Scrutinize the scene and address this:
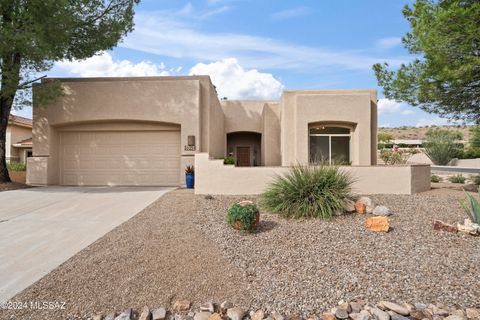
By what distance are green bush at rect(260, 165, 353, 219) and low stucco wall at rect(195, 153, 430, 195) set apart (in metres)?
1.89

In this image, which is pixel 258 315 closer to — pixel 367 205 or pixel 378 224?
pixel 378 224

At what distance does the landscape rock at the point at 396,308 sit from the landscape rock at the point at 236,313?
6.23 ft

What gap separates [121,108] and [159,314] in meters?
10.4

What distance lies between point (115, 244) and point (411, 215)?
6604 mm

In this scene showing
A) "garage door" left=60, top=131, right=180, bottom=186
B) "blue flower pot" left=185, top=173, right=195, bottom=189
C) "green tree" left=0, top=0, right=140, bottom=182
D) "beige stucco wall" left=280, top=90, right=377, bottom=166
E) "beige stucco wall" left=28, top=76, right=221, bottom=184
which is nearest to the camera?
"green tree" left=0, top=0, right=140, bottom=182

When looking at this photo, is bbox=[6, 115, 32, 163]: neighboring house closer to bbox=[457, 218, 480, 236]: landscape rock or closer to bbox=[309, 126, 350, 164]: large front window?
bbox=[309, 126, 350, 164]: large front window

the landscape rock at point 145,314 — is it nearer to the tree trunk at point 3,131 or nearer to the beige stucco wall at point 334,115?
the beige stucco wall at point 334,115

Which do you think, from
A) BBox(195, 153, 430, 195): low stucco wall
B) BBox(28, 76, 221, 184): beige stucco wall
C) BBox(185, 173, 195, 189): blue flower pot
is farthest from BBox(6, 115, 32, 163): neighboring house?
BBox(195, 153, 430, 195): low stucco wall

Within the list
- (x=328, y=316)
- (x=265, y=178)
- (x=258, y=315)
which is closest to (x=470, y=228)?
(x=328, y=316)

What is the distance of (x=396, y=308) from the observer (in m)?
3.60

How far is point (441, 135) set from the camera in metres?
32.8

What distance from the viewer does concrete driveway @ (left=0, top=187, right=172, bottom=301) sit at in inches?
171

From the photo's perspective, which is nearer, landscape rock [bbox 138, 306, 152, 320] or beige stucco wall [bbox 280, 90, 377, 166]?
landscape rock [bbox 138, 306, 152, 320]

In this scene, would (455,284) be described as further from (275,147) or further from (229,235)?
(275,147)
